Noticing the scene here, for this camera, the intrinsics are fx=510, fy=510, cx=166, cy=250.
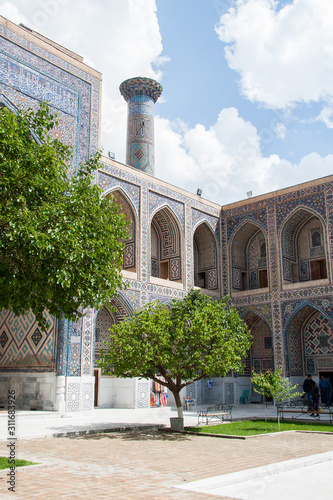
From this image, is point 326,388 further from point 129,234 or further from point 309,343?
point 129,234

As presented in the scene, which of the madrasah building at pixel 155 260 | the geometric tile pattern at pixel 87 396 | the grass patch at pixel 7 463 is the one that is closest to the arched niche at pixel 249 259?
the madrasah building at pixel 155 260

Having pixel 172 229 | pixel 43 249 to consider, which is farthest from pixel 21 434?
pixel 172 229

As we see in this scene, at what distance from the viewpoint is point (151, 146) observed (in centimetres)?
2122

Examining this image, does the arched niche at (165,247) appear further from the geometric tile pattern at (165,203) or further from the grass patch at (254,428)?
the grass patch at (254,428)

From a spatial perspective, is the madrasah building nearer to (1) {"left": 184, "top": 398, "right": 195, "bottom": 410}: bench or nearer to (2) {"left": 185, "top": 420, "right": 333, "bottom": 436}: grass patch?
(1) {"left": 184, "top": 398, "right": 195, "bottom": 410}: bench

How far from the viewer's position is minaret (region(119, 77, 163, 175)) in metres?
20.9

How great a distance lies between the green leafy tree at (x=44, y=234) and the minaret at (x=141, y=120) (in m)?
14.2

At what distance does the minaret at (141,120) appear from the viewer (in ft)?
68.4

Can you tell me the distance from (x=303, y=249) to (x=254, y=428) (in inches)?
383

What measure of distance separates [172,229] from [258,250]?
Answer: 12.3ft

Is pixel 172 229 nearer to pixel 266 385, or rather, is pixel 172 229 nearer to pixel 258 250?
pixel 258 250

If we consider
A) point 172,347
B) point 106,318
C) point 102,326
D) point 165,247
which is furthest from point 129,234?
point 172,347

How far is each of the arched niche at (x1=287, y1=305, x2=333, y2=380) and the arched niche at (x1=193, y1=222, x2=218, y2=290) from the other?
3351 mm

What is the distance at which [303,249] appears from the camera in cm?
1858
